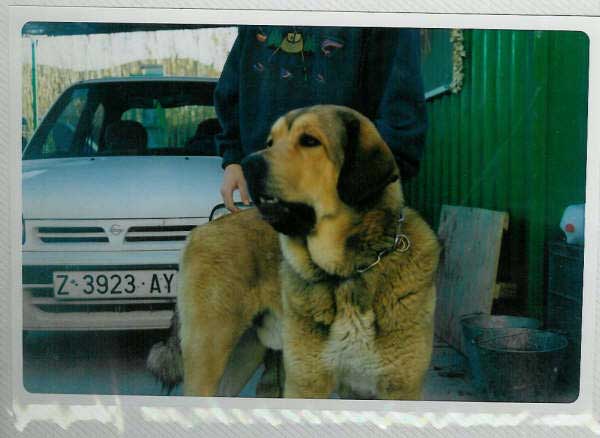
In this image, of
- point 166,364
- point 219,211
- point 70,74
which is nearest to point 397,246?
point 219,211

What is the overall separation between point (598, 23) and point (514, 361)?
151cm

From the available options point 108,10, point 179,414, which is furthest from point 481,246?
point 108,10

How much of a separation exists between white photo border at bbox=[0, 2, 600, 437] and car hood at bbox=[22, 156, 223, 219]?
0.11 meters

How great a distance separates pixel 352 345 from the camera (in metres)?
2.77

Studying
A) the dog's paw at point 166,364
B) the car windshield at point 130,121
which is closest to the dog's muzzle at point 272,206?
the car windshield at point 130,121

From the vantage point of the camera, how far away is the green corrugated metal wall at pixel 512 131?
2.72 m

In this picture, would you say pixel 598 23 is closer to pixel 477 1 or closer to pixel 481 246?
pixel 477 1

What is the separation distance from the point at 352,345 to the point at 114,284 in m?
1.09

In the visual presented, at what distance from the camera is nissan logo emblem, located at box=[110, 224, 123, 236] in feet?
9.16

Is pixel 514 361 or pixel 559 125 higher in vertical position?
pixel 559 125

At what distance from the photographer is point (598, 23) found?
2.71 meters

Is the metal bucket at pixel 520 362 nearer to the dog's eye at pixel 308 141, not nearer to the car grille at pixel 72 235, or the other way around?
the dog's eye at pixel 308 141

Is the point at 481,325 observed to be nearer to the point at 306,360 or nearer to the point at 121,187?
the point at 306,360

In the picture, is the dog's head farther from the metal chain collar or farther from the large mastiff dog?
the metal chain collar
